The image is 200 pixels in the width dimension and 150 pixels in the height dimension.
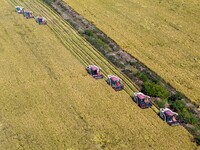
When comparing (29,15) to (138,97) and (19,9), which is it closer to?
(19,9)

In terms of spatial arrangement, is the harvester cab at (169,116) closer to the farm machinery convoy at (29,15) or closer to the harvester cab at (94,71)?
the harvester cab at (94,71)

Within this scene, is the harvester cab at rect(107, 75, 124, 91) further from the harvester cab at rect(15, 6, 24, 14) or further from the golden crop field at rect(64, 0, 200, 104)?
the harvester cab at rect(15, 6, 24, 14)

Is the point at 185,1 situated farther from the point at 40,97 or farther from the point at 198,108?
the point at 40,97

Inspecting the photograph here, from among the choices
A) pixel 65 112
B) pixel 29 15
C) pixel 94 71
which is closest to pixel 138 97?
pixel 94 71

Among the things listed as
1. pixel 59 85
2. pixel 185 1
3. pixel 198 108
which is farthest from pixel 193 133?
pixel 185 1

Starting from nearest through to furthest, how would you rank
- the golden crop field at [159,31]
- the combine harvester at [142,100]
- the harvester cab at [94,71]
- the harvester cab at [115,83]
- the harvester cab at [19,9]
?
the combine harvester at [142,100] < the harvester cab at [115,83] < the harvester cab at [94,71] < the golden crop field at [159,31] < the harvester cab at [19,9]

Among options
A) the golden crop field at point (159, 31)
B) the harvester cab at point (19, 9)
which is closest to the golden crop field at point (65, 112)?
the golden crop field at point (159, 31)

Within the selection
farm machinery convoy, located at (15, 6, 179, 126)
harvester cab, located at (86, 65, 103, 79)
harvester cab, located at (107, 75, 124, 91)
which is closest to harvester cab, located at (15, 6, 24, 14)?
farm machinery convoy, located at (15, 6, 179, 126)
